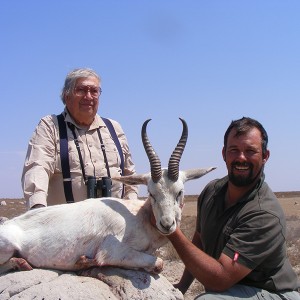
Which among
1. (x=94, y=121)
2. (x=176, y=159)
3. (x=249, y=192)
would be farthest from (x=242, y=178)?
(x=94, y=121)

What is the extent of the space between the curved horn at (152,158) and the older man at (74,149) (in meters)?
1.23

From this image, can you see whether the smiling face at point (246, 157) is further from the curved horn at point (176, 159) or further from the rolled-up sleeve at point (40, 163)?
the rolled-up sleeve at point (40, 163)

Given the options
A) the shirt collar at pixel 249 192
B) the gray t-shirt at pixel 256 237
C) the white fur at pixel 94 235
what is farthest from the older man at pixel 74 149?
the gray t-shirt at pixel 256 237

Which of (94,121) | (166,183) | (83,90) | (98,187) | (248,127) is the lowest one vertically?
(98,187)

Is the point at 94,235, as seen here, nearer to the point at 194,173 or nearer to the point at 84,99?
the point at 194,173

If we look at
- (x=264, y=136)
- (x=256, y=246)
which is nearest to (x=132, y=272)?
(x=256, y=246)

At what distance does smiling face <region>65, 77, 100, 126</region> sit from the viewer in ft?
23.0

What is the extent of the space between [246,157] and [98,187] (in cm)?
219

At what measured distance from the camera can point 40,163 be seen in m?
6.62

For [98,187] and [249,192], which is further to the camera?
[98,187]

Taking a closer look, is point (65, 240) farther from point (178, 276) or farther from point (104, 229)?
point (178, 276)

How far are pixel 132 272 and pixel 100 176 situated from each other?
5.83 ft

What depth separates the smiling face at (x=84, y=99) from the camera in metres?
7.02

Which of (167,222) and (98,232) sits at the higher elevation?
(167,222)
